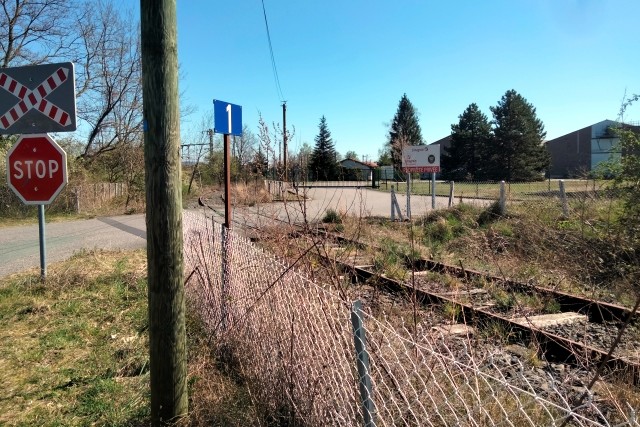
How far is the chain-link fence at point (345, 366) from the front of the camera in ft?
6.77

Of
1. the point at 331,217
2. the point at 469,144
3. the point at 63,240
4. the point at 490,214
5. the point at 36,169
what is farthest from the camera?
the point at 469,144

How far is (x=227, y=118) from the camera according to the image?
4.83m

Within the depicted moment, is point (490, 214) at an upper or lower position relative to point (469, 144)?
lower

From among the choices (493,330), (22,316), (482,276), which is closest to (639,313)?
(493,330)

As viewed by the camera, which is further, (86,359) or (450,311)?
(450,311)

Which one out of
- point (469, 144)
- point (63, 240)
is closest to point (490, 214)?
point (63, 240)

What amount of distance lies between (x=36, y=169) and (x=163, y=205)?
3.98 meters

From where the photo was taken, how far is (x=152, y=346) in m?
2.95

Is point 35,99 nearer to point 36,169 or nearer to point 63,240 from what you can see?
point 36,169

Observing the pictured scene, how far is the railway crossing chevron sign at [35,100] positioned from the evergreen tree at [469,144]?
212 ft

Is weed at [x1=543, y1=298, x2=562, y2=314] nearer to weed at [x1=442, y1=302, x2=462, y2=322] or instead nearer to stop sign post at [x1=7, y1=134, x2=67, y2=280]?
weed at [x1=442, y1=302, x2=462, y2=322]

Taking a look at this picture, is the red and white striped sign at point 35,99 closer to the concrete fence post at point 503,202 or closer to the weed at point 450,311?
the weed at point 450,311

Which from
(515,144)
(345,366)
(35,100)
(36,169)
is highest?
(515,144)

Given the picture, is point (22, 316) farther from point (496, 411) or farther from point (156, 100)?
point (496, 411)
